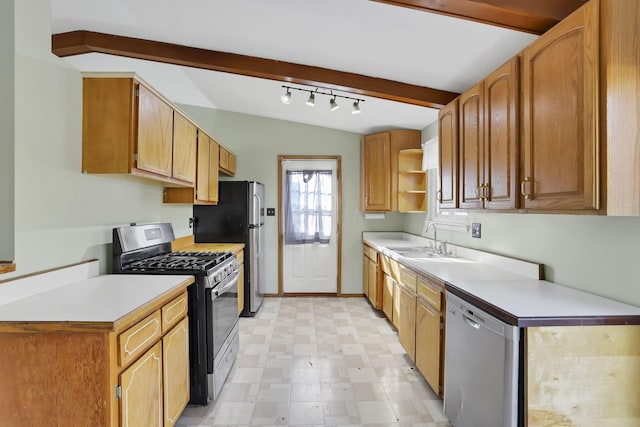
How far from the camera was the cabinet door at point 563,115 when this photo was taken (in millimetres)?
1241

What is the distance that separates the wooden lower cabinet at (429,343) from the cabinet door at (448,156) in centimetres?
83

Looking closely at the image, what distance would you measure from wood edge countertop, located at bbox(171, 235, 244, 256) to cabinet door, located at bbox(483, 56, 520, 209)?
2.52 metres

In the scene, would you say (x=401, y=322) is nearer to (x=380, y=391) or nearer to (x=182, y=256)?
(x=380, y=391)

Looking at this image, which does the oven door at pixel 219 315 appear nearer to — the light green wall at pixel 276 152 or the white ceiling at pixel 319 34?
the white ceiling at pixel 319 34

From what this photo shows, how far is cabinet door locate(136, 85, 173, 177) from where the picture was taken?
1.98m

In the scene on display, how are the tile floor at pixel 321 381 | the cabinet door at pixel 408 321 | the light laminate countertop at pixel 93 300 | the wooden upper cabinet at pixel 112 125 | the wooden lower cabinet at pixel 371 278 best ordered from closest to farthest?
1. the light laminate countertop at pixel 93 300
2. the wooden upper cabinet at pixel 112 125
3. the tile floor at pixel 321 381
4. the cabinet door at pixel 408 321
5. the wooden lower cabinet at pixel 371 278

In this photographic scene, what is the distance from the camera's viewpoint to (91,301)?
4.97ft

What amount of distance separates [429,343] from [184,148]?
97.1 inches

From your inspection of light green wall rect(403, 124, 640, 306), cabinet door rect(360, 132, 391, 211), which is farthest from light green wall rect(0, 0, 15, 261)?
cabinet door rect(360, 132, 391, 211)

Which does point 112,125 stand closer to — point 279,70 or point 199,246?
point 279,70

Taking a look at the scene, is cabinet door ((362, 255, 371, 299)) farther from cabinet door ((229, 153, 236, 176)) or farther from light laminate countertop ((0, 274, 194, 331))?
light laminate countertop ((0, 274, 194, 331))

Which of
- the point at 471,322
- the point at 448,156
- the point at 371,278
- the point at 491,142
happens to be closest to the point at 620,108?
the point at 491,142

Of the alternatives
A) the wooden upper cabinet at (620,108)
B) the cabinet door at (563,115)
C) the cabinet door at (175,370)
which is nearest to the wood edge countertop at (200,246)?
the cabinet door at (175,370)

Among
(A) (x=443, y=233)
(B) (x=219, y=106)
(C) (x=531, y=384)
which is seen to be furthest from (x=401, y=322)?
(B) (x=219, y=106)
